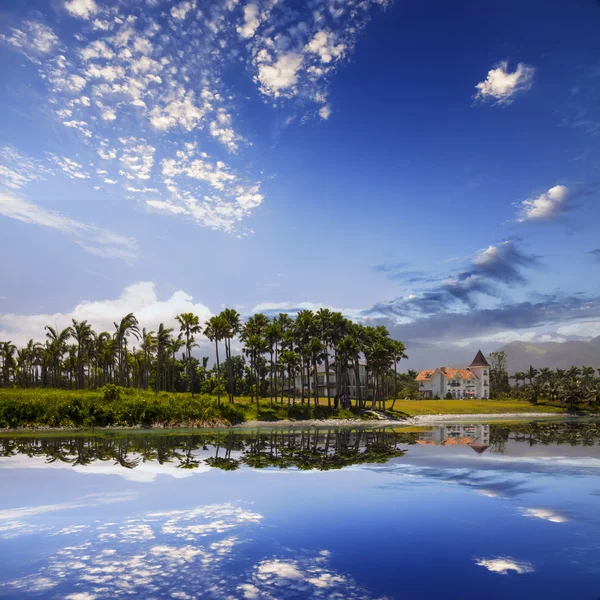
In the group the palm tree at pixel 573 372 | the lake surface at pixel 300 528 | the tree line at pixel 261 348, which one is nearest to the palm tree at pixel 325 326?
the tree line at pixel 261 348

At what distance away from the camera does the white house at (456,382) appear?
133875mm

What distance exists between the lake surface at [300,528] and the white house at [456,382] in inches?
4187

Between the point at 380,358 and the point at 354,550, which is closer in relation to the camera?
the point at 354,550

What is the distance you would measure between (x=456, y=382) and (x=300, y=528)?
127574mm

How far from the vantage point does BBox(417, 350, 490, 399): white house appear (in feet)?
439

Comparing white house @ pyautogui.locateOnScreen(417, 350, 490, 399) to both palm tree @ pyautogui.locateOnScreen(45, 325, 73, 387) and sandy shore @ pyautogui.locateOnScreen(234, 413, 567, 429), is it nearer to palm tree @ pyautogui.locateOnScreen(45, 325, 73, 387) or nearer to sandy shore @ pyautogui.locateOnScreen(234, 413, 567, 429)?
sandy shore @ pyautogui.locateOnScreen(234, 413, 567, 429)

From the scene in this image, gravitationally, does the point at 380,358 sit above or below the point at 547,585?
above

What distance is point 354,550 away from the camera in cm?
1354

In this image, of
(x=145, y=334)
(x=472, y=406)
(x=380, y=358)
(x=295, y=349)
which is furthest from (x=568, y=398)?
(x=145, y=334)

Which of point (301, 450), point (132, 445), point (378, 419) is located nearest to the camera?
point (301, 450)

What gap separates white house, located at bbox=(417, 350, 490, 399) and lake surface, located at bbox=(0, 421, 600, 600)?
349 feet

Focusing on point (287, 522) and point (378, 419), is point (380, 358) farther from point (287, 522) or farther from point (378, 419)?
point (287, 522)

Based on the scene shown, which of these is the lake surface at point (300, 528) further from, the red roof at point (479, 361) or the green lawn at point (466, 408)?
the red roof at point (479, 361)

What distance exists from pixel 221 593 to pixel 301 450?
27333mm
